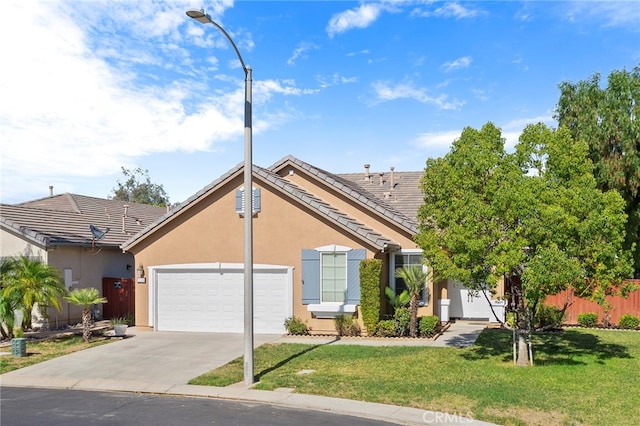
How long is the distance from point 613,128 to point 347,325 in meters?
15.5

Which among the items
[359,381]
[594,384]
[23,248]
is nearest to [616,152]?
[594,384]

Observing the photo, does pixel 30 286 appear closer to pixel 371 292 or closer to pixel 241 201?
pixel 241 201

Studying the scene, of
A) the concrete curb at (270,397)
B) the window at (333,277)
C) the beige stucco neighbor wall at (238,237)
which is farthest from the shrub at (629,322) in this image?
the concrete curb at (270,397)

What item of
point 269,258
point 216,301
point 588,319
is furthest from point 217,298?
point 588,319

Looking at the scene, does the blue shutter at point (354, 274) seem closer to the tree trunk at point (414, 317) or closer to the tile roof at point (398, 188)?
the tree trunk at point (414, 317)

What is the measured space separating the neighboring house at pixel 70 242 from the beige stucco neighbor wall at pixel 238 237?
352cm

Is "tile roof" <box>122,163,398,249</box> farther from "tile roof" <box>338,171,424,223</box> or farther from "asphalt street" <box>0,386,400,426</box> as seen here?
"asphalt street" <box>0,386,400,426</box>

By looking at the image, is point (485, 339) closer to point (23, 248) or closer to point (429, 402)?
point (429, 402)

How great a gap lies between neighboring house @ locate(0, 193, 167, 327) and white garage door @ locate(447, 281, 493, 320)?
1417cm

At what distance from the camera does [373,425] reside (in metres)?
9.61

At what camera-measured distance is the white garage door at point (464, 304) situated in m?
21.8

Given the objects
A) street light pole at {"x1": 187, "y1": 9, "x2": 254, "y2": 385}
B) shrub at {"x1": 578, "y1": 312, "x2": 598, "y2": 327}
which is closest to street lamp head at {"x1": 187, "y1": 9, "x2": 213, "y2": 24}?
street light pole at {"x1": 187, "y1": 9, "x2": 254, "y2": 385}

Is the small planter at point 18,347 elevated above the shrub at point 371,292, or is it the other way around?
the shrub at point 371,292

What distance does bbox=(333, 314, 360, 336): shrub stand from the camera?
18.8 m
